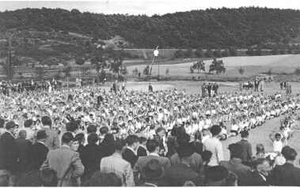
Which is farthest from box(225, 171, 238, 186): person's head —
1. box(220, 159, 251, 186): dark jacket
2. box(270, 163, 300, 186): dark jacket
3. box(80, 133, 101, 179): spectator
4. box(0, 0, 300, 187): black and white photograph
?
box(80, 133, 101, 179): spectator

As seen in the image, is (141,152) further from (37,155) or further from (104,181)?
(104,181)

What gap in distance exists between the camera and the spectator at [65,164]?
5.49 metres

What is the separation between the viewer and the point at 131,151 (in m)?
6.19

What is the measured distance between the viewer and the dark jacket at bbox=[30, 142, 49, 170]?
597 cm

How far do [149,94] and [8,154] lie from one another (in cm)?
2574

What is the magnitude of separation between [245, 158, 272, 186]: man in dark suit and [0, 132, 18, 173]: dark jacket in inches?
113

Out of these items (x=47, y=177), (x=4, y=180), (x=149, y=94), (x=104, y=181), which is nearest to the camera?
(x=104, y=181)

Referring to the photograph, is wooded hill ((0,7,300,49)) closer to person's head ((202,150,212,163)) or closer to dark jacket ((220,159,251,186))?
person's head ((202,150,212,163))

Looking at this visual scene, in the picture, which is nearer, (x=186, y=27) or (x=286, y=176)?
(x=286, y=176)

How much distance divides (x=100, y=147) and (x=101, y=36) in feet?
283

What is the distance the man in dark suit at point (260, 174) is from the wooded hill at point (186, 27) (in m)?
79.5

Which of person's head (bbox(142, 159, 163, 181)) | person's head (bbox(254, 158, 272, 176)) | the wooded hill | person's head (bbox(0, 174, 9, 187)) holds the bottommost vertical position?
person's head (bbox(0, 174, 9, 187))

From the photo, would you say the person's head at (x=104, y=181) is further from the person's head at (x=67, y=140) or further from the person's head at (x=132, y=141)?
the person's head at (x=132, y=141)

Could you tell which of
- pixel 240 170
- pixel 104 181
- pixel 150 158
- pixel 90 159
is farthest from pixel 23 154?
pixel 240 170
